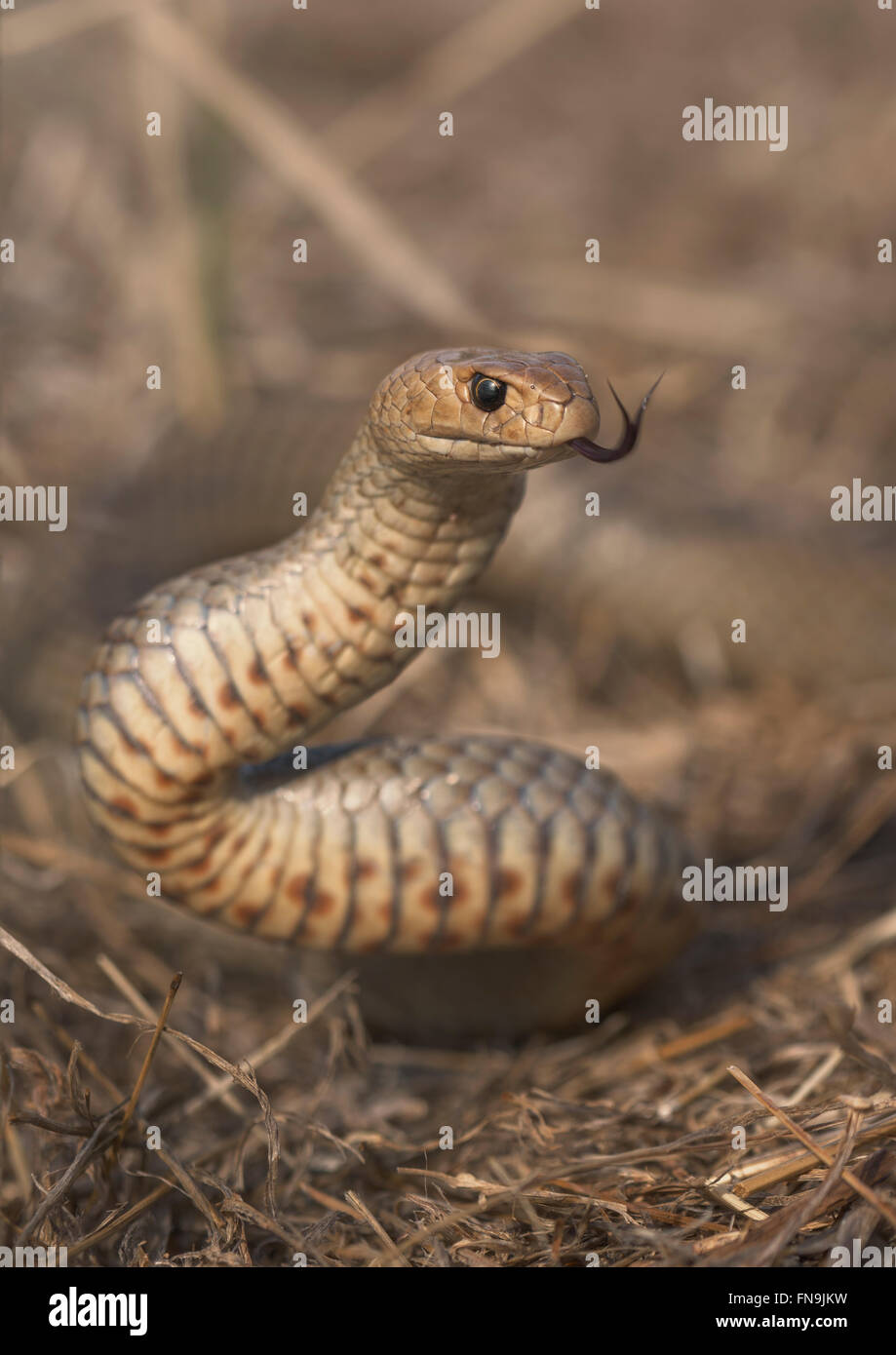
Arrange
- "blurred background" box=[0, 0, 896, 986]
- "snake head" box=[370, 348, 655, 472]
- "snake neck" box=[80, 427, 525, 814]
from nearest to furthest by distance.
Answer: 1. "snake head" box=[370, 348, 655, 472]
2. "snake neck" box=[80, 427, 525, 814]
3. "blurred background" box=[0, 0, 896, 986]

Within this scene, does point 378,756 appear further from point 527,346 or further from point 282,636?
point 527,346

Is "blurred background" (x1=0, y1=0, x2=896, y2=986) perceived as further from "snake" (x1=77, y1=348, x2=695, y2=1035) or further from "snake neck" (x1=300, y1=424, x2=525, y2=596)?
"snake neck" (x1=300, y1=424, x2=525, y2=596)

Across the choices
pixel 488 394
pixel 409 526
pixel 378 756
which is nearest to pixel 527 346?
pixel 378 756

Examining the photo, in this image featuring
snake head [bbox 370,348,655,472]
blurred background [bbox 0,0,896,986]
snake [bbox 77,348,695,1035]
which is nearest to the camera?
snake head [bbox 370,348,655,472]

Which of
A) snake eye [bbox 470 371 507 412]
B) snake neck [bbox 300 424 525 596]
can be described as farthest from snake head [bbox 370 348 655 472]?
snake neck [bbox 300 424 525 596]
